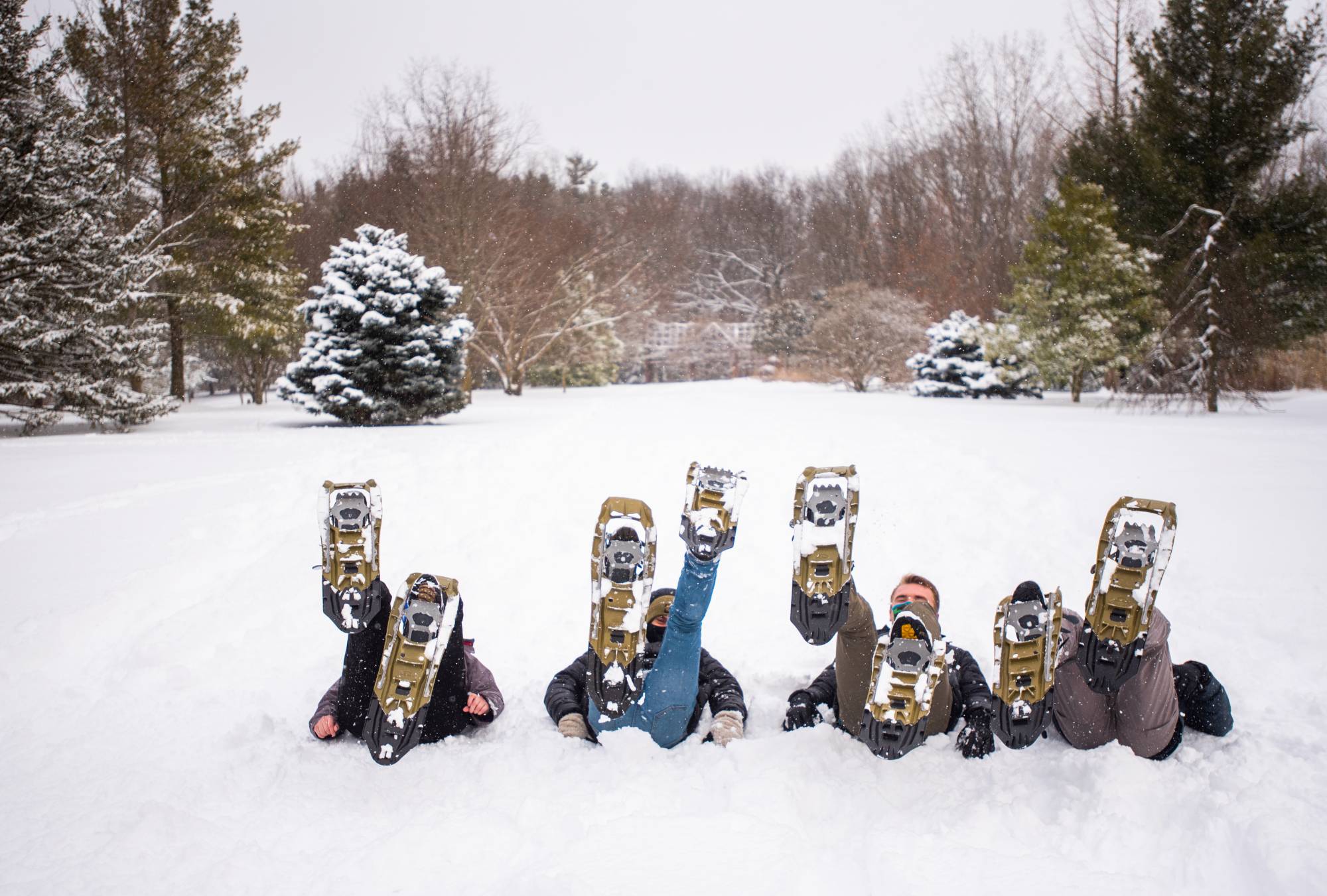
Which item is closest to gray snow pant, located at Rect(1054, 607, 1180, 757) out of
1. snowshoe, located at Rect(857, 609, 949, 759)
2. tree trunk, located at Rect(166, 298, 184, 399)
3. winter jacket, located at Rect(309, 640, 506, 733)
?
snowshoe, located at Rect(857, 609, 949, 759)

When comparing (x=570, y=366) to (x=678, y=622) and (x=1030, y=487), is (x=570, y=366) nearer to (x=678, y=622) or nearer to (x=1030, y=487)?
(x=1030, y=487)

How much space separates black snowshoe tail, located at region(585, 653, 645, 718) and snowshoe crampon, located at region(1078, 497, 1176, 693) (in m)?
1.36

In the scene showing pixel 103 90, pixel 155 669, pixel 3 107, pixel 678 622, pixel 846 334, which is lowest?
pixel 155 669

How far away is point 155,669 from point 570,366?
2282cm

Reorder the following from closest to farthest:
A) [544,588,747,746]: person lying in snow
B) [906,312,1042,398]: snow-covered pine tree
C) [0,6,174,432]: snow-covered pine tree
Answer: [544,588,747,746]: person lying in snow → [0,6,174,432]: snow-covered pine tree → [906,312,1042,398]: snow-covered pine tree

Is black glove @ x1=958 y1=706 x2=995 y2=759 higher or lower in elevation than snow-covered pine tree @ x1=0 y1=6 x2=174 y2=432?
lower

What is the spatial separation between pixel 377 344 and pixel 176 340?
6.90 m

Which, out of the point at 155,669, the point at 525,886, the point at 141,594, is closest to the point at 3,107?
the point at 141,594

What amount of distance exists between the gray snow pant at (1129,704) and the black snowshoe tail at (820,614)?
0.75 meters

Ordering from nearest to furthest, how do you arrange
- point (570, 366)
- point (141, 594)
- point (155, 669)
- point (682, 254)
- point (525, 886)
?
point (525, 886) < point (155, 669) < point (141, 594) < point (570, 366) < point (682, 254)

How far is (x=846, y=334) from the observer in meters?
19.1

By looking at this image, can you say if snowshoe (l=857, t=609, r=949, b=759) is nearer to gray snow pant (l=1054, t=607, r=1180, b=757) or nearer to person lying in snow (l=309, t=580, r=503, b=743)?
gray snow pant (l=1054, t=607, r=1180, b=757)

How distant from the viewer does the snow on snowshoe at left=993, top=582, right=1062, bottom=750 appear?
2131mm

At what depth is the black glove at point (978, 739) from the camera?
2.38 m
